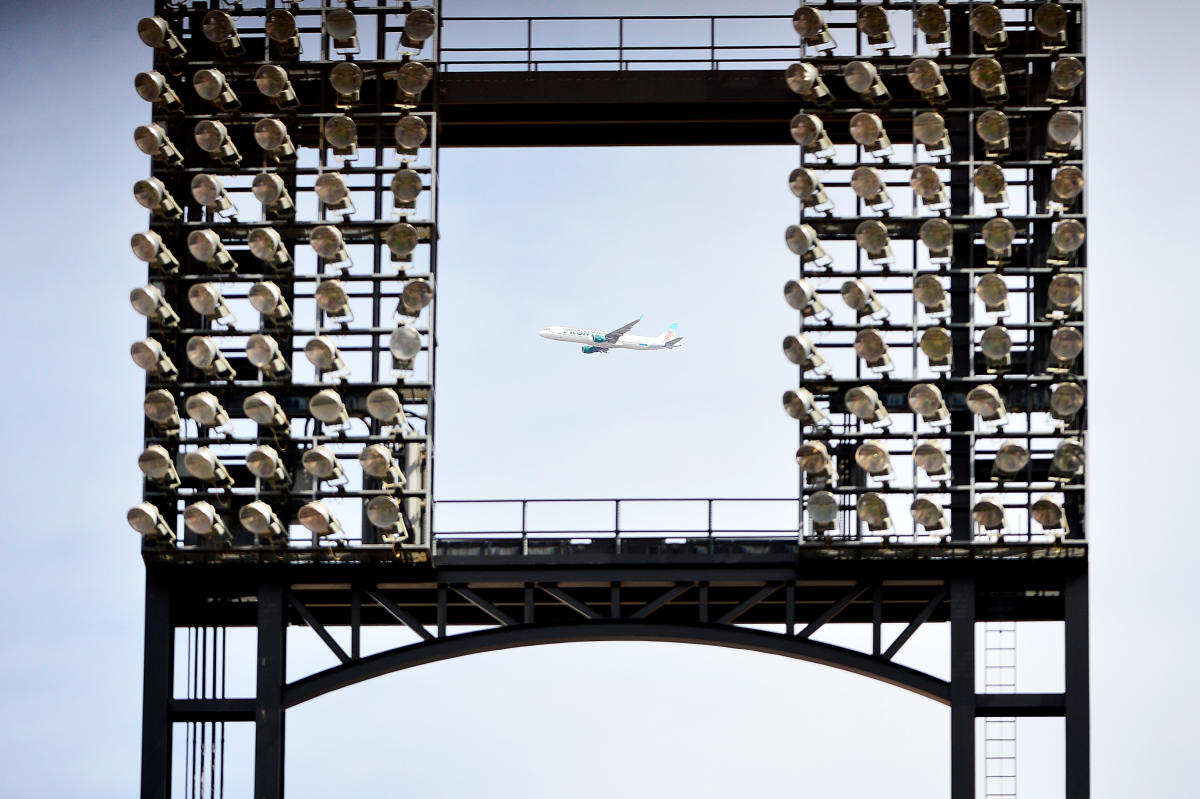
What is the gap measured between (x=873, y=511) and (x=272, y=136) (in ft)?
37.5

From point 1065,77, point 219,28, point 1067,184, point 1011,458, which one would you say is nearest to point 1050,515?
point 1011,458

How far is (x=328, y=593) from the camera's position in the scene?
4431cm

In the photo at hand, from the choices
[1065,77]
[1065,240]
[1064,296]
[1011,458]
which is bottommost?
[1011,458]

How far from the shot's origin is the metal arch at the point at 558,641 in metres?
42.6

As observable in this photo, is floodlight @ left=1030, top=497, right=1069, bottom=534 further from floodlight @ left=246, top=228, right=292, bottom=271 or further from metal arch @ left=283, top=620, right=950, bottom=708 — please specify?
floodlight @ left=246, top=228, right=292, bottom=271

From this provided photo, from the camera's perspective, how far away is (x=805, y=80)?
43625mm

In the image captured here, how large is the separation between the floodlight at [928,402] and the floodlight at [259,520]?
10.2 metres

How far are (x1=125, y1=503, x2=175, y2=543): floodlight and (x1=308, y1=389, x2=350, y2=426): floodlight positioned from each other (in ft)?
9.62

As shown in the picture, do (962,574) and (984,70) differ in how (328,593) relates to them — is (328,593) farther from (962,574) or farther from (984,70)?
(984,70)

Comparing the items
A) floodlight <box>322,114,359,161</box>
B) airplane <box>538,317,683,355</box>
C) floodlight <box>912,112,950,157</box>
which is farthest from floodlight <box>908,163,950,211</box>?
airplane <box>538,317,683,355</box>

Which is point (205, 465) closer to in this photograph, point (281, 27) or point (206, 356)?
point (206, 356)

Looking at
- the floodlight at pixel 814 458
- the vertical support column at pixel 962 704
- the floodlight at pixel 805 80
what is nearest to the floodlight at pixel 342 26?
the floodlight at pixel 805 80

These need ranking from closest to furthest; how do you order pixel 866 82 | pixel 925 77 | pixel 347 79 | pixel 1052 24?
pixel 925 77, pixel 866 82, pixel 1052 24, pixel 347 79

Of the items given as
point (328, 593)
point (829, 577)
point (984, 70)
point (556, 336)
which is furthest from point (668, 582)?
point (556, 336)
